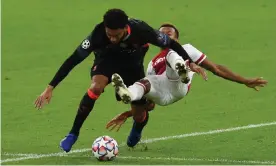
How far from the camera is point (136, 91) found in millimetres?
10594

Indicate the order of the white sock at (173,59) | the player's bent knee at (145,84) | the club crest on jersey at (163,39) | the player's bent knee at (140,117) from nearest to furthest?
the white sock at (173,59)
the club crest on jersey at (163,39)
the player's bent knee at (145,84)
the player's bent knee at (140,117)

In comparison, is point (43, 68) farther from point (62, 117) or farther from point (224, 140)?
point (224, 140)

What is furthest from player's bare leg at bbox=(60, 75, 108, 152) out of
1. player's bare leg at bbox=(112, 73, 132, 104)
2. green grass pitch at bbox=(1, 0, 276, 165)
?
player's bare leg at bbox=(112, 73, 132, 104)

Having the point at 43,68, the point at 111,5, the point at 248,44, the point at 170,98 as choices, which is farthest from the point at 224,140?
the point at 111,5

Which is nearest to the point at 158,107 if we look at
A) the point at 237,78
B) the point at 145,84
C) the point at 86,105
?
the point at 145,84

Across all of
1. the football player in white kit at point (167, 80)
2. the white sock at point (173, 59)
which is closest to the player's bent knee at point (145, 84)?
the football player in white kit at point (167, 80)

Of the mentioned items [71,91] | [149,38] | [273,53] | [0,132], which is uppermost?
[149,38]

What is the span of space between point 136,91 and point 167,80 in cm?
99

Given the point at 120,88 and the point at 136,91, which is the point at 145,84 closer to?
the point at 136,91

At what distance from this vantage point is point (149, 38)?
10.6 meters

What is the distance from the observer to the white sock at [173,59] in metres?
10.5

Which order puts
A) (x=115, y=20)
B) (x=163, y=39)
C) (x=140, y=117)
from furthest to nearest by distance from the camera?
1. (x=140, y=117)
2. (x=163, y=39)
3. (x=115, y=20)

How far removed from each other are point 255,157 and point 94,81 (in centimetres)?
218

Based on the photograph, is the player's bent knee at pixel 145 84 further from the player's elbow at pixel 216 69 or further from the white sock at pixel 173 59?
the player's elbow at pixel 216 69
